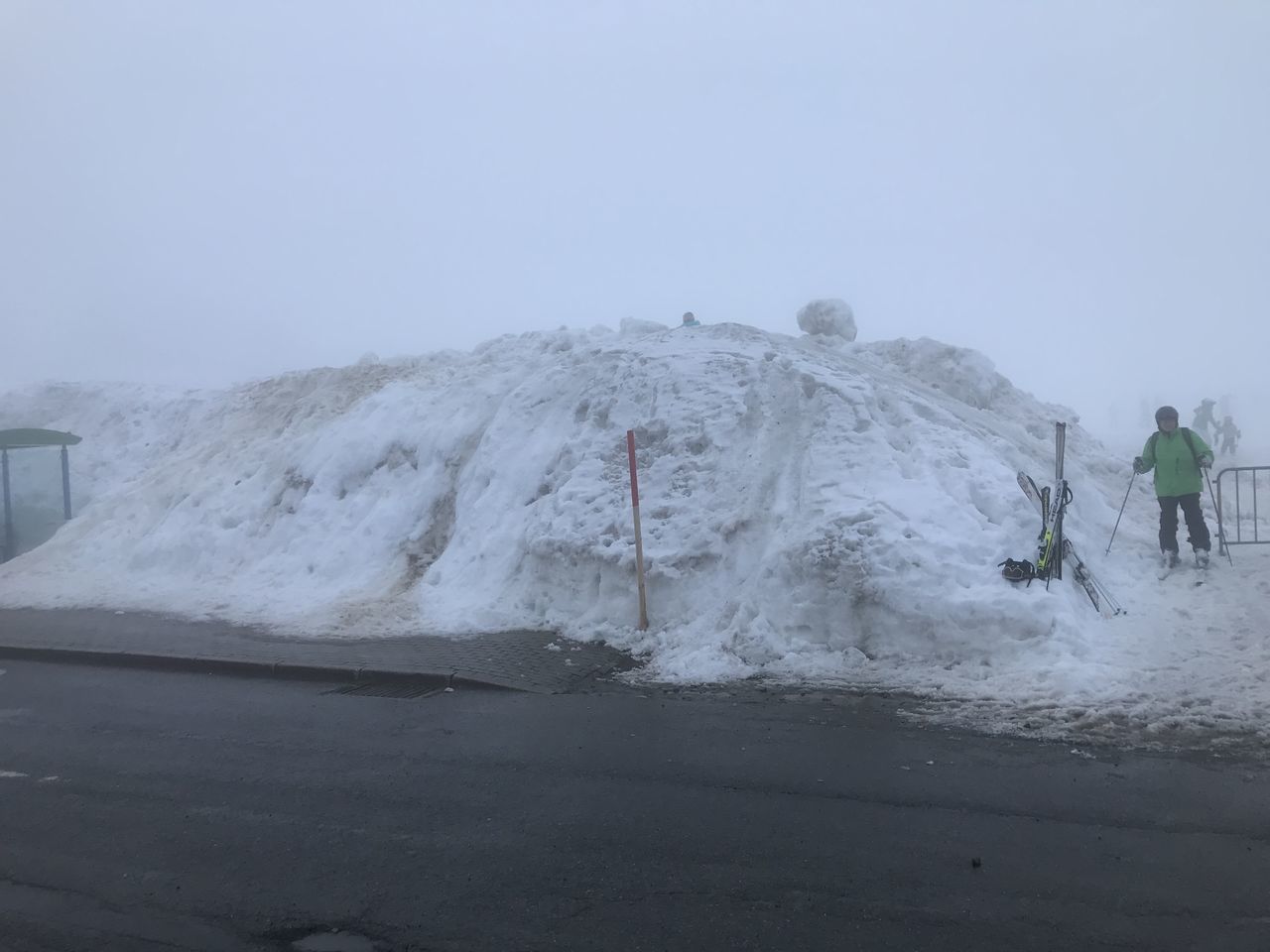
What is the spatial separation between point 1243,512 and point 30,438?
786 inches

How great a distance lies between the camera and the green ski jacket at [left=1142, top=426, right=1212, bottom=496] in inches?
397

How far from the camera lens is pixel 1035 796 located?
5422mm

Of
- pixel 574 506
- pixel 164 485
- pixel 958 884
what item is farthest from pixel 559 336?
pixel 958 884

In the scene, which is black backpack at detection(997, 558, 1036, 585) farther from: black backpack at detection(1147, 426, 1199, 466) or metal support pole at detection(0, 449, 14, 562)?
metal support pole at detection(0, 449, 14, 562)

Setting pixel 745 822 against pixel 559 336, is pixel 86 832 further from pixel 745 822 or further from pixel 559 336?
pixel 559 336

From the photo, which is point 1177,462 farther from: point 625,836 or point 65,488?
point 65,488

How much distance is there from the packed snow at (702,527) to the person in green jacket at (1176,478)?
0.32 metres

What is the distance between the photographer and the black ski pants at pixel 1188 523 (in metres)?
9.98

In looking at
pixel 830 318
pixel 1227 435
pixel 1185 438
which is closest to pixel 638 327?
pixel 830 318

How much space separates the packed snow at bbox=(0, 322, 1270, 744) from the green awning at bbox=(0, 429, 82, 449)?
1204 mm

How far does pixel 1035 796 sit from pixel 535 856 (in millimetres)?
2789

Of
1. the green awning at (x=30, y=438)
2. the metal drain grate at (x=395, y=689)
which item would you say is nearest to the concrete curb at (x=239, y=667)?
the metal drain grate at (x=395, y=689)

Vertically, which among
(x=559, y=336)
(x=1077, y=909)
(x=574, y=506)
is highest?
(x=559, y=336)

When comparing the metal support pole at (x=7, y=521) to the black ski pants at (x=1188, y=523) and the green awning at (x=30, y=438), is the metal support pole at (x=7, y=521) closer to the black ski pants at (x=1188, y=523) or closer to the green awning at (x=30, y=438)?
the green awning at (x=30, y=438)
